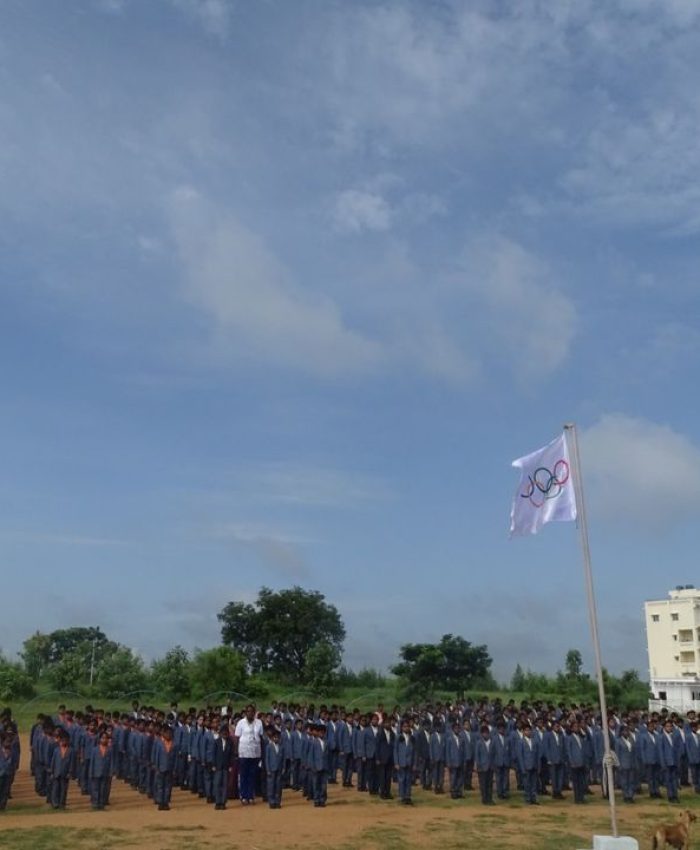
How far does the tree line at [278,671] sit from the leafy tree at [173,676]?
4 cm

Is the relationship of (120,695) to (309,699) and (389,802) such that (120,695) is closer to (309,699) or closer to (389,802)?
(309,699)

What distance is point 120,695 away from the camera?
3734cm

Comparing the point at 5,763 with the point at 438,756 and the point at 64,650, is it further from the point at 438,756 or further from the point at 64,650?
the point at 64,650

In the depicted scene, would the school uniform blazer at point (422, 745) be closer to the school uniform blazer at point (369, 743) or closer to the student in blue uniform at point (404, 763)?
the school uniform blazer at point (369, 743)

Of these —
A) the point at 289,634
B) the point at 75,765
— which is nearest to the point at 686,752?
the point at 75,765

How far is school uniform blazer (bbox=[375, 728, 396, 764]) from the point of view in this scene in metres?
15.6

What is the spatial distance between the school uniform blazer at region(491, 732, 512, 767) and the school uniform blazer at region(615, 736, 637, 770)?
1.81 meters

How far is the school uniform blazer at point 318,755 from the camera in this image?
14.9 metres

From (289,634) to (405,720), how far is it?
36.1 metres

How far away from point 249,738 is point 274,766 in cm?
74

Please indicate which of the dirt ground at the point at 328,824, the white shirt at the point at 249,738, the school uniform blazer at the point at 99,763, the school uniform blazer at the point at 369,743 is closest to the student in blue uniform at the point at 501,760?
the dirt ground at the point at 328,824

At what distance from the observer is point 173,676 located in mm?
38531

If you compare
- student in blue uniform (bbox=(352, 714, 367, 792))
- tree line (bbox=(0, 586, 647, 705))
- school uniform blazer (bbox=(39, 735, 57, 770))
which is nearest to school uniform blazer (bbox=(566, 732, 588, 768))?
student in blue uniform (bbox=(352, 714, 367, 792))

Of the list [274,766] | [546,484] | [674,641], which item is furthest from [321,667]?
[546,484]
